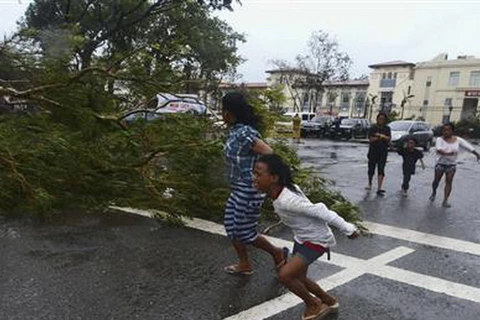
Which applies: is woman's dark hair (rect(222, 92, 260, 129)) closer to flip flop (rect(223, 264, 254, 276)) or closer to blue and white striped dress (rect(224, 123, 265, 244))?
blue and white striped dress (rect(224, 123, 265, 244))

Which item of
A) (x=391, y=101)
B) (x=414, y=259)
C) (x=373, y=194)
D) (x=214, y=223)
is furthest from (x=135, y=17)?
(x=391, y=101)

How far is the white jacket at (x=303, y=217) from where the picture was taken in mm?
3611

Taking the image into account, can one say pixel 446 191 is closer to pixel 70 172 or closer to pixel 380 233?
pixel 380 233

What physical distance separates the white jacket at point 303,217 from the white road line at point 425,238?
116 inches

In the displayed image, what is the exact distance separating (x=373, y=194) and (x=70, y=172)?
5.57 meters

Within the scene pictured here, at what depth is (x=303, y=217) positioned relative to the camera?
12.1ft

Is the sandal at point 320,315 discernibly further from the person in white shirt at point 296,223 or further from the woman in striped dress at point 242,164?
the woman in striped dress at point 242,164

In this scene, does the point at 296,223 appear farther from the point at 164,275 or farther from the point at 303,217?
the point at 164,275

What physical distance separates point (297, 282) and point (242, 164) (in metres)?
1.14

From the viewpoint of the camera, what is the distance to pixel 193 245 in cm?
554

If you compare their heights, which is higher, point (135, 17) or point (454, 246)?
point (135, 17)

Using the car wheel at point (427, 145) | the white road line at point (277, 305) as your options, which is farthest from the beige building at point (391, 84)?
the white road line at point (277, 305)

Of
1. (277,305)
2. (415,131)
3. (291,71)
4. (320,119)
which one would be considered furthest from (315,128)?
(277,305)

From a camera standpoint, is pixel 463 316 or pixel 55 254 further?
pixel 55 254
